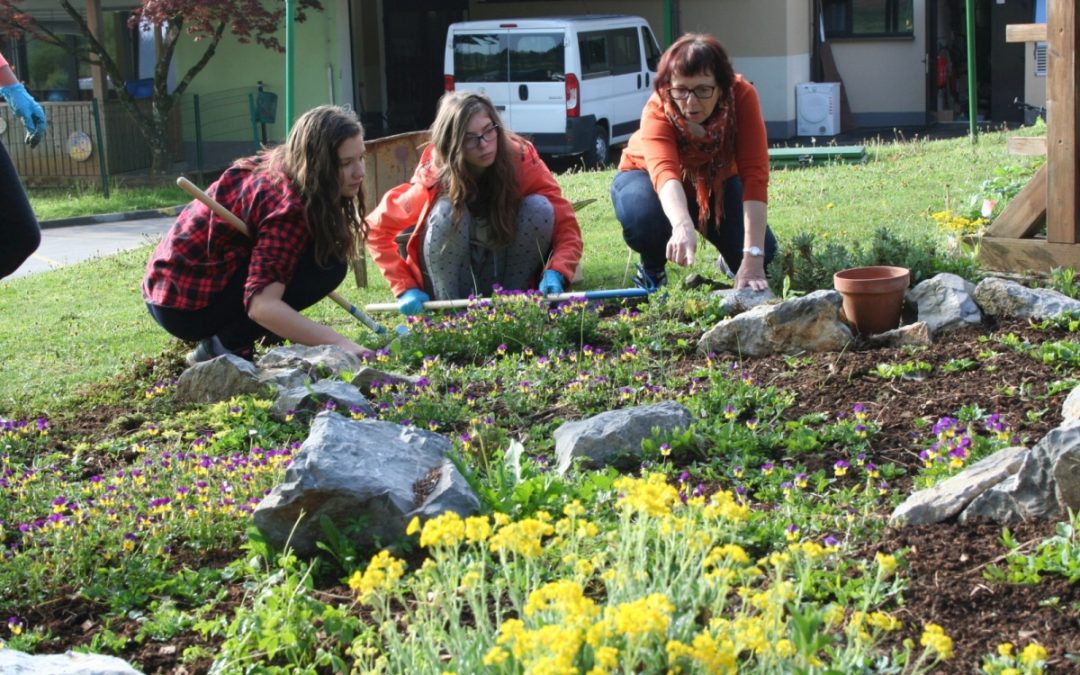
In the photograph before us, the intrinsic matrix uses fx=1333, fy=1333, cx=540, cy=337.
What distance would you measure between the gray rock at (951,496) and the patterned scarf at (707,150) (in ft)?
9.68

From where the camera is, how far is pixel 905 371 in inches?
174

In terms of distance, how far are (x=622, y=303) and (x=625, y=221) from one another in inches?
17.5

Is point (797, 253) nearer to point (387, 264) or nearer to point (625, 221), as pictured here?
point (625, 221)

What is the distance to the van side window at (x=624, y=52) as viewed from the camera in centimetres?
1894

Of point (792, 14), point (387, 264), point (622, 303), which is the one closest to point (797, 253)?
point (622, 303)

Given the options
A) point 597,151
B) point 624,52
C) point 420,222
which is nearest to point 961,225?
point 420,222

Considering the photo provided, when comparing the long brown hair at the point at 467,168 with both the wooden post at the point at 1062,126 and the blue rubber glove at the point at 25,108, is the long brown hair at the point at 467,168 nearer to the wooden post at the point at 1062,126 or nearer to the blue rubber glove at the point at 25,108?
the blue rubber glove at the point at 25,108

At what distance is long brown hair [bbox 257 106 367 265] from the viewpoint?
508 centimetres

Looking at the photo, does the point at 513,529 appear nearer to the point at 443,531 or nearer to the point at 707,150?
the point at 443,531

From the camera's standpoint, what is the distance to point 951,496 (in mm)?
3135

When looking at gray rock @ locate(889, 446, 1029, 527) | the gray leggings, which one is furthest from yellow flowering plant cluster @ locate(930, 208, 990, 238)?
gray rock @ locate(889, 446, 1029, 527)

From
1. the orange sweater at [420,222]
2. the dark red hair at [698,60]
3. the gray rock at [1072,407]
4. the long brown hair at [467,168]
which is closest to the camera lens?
the gray rock at [1072,407]

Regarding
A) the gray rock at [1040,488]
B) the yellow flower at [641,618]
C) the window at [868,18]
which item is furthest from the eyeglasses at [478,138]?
the window at [868,18]

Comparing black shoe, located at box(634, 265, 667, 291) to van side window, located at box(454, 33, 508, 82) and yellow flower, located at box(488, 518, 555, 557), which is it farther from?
van side window, located at box(454, 33, 508, 82)
